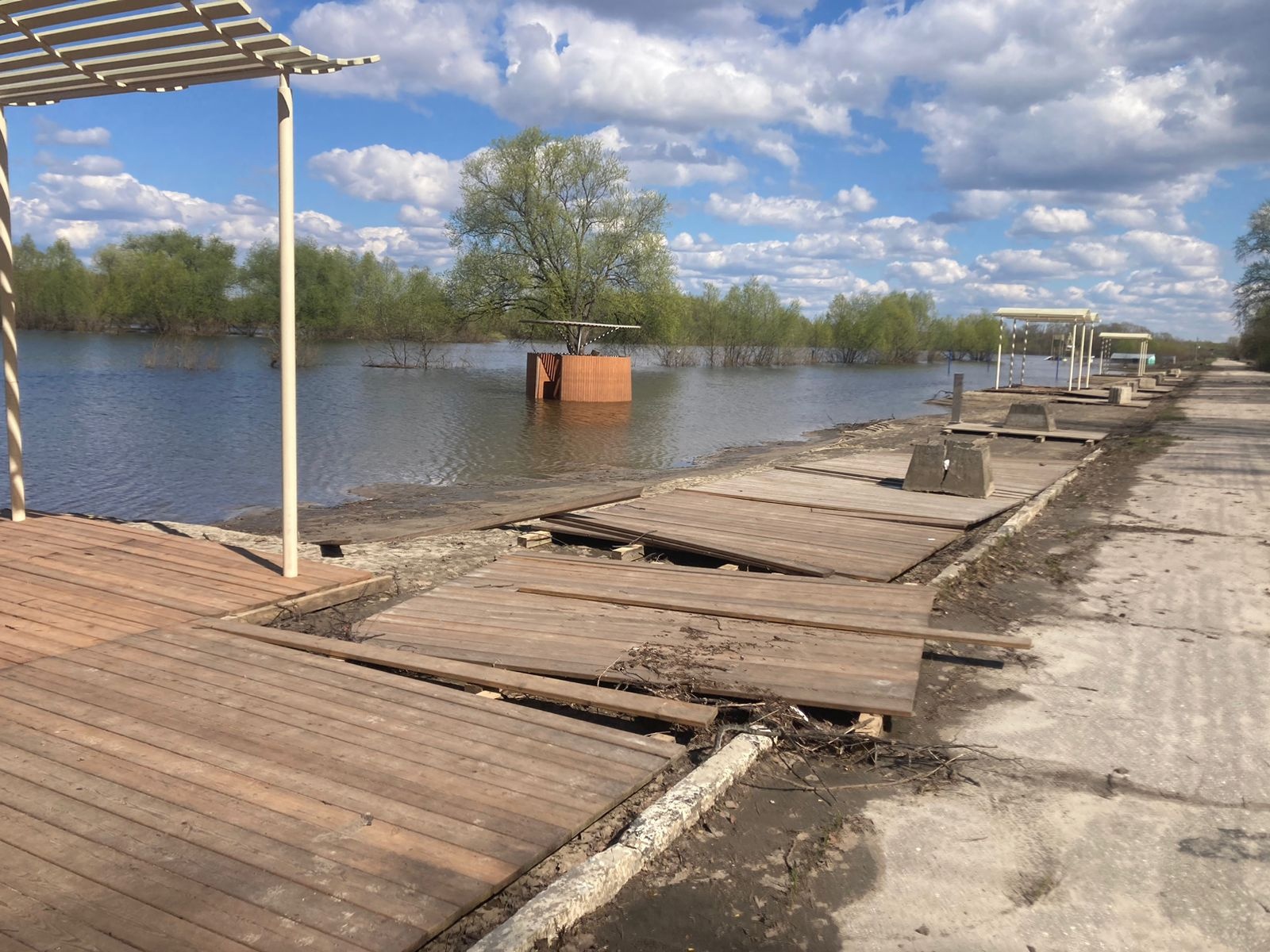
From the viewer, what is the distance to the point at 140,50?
5578mm

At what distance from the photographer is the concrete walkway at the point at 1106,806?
291cm

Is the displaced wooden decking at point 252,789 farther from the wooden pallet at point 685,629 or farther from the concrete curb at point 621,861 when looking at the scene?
the wooden pallet at point 685,629

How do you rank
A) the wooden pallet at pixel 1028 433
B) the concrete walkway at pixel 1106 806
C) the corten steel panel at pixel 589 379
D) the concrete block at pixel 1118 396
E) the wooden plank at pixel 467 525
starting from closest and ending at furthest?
1. the concrete walkway at pixel 1106 806
2. the wooden plank at pixel 467 525
3. the wooden pallet at pixel 1028 433
4. the concrete block at pixel 1118 396
5. the corten steel panel at pixel 589 379

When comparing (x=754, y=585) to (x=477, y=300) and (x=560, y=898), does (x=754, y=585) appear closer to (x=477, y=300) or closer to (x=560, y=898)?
(x=560, y=898)

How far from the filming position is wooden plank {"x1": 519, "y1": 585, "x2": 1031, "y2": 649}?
5309 millimetres

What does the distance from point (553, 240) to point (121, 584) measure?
46.7 m

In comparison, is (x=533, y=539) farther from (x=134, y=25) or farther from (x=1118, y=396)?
(x=1118, y=396)

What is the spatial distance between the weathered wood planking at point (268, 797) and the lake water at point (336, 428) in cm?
953

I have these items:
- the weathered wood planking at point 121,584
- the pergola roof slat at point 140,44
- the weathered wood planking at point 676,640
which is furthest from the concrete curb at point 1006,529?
the pergola roof slat at point 140,44

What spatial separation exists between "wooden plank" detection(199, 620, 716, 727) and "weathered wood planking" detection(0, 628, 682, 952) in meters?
0.21

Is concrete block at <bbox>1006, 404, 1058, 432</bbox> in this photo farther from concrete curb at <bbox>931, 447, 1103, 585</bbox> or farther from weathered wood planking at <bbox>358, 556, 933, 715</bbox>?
weathered wood planking at <bbox>358, 556, 933, 715</bbox>

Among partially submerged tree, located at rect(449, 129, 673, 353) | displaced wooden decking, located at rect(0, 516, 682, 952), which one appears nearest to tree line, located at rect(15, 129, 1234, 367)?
partially submerged tree, located at rect(449, 129, 673, 353)

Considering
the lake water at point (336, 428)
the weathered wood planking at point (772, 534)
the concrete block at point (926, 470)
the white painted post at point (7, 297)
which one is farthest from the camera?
the lake water at point (336, 428)

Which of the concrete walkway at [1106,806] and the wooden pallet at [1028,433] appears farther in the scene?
the wooden pallet at [1028,433]
